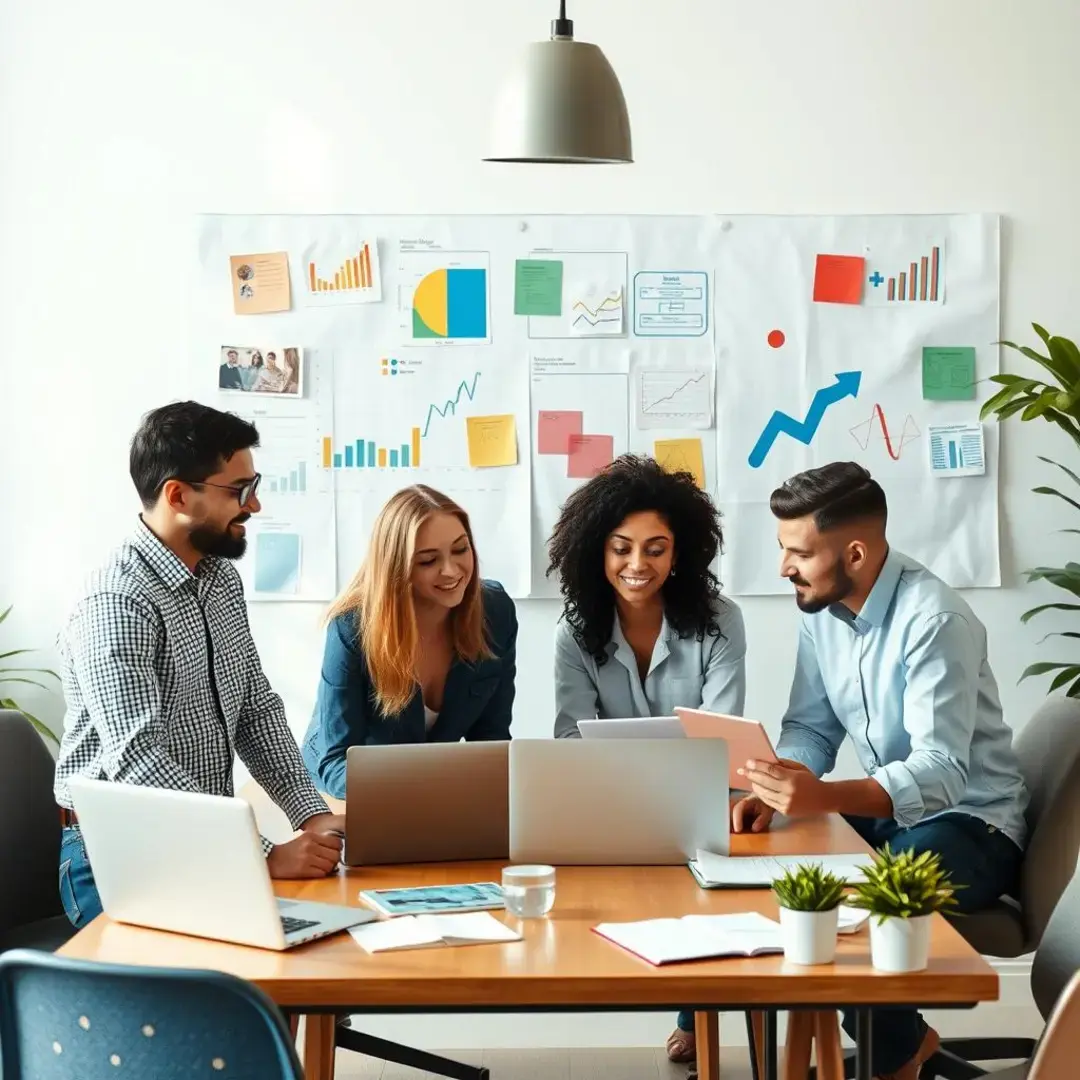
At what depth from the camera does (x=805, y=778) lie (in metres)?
2.37

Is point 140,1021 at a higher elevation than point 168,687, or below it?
below

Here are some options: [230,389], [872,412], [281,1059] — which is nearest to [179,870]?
[281,1059]

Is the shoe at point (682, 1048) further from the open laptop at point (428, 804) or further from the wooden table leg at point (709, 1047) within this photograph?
the open laptop at point (428, 804)

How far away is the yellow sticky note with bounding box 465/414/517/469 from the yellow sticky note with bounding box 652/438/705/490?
392 millimetres

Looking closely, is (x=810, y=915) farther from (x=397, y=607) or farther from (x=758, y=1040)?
(x=758, y=1040)

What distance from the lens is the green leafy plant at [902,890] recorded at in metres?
1.66

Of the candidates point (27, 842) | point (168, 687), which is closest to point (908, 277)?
point (168, 687)

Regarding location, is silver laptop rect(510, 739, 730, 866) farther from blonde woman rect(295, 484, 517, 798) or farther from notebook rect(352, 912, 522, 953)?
blonde woman rect(295, 484, 517, 798)

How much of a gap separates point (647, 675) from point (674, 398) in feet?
3.68

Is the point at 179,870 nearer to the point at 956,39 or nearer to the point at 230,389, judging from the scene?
the point at 230,389

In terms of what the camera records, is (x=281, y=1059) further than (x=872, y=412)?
No

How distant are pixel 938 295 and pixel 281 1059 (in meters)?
3.04

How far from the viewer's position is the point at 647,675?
2979mm

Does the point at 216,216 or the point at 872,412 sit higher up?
the point at 216,216
